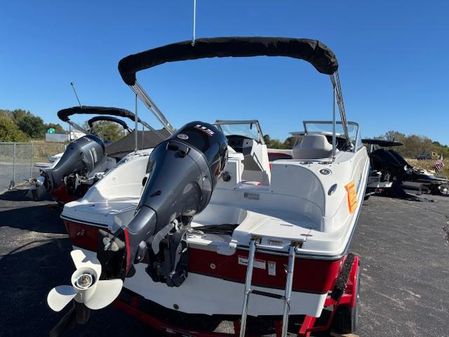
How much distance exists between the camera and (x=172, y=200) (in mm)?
2564

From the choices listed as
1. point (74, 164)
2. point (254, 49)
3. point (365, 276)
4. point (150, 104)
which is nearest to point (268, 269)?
point (254, 49)

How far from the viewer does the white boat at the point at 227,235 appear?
2520 millimetres

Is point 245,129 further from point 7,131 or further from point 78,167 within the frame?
point 7,131

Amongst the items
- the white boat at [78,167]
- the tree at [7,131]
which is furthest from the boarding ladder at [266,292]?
the tree at [7,131]

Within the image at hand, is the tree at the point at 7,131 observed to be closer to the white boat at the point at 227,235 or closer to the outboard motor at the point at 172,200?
the white boat at the point at 227,235

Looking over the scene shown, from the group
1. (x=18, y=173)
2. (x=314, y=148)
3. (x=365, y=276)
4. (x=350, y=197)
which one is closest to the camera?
(x=350, y=197)

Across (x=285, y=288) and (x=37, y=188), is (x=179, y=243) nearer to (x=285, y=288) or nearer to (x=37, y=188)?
(x=285, y=288)

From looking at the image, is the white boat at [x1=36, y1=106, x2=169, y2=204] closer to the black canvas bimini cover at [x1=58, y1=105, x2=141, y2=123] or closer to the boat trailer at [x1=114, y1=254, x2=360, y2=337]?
the black canvas bimini cover at [x1=58, y1=105, x2=141, y2=123]

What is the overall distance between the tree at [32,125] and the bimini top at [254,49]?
5965 cm

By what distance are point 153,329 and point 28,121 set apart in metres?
62.2

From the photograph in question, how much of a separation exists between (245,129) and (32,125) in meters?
60.4

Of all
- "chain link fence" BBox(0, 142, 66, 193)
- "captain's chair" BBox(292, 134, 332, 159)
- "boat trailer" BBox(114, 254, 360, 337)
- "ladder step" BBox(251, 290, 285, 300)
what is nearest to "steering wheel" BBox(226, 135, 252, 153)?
"captain's chair" BBox(292, 134, 332, 159)

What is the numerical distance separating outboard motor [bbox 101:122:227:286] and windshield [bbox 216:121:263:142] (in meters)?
2.10

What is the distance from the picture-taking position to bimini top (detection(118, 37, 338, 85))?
290 centimetres
